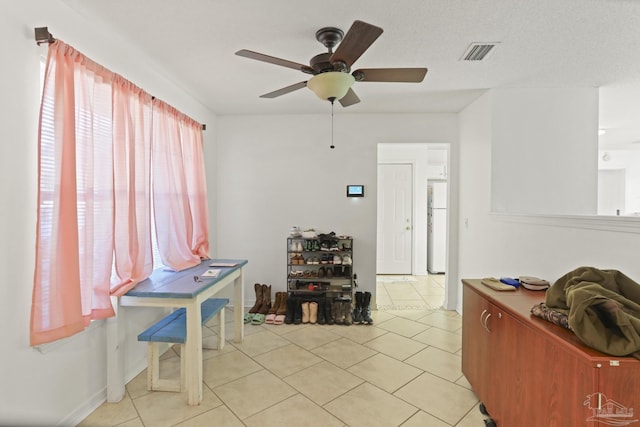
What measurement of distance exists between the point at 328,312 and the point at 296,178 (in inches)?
68.8

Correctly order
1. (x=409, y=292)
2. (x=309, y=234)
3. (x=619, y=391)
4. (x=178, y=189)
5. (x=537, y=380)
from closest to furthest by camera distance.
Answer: (x=619, y=391) → (x=537, y=380) → (x=178, y=189) → (x=309, y=234) → (x=409, y=292)

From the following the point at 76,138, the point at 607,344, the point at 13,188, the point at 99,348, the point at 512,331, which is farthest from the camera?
the point at 99,348

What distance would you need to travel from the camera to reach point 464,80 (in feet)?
9.28

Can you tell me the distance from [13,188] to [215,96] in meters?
2.19

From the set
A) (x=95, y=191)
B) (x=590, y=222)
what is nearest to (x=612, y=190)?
(x=590, y=222)

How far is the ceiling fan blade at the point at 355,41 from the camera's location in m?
1.39

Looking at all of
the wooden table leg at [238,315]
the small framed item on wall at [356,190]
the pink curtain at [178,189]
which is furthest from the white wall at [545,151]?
the pink curtain at [178,189]

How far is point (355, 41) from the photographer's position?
1520 millimetres

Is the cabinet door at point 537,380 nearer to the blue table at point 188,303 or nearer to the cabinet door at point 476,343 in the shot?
the cabinet door at point 476,343

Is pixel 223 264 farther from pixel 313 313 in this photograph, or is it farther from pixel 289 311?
pixel 313 313

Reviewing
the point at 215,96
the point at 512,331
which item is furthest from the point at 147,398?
the point at 215,96

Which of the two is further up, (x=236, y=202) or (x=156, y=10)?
(x=156, y=10)

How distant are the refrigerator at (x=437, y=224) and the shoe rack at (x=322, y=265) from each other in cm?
275

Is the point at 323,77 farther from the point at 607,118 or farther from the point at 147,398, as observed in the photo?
the point at 607,118
